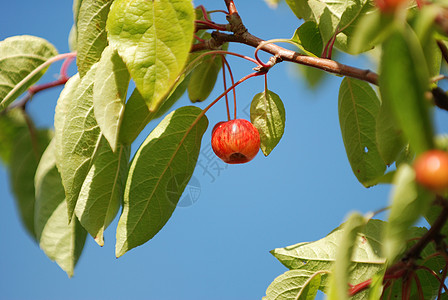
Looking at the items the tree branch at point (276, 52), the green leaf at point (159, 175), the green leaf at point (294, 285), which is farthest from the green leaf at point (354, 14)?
the green leaf at point (294, 285)

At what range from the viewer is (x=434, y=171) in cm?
39

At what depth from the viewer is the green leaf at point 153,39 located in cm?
73

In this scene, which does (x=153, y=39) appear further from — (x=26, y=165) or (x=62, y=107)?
(x=26, y=165)

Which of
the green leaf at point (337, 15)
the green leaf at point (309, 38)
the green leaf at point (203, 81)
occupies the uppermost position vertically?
the green leaf at point (337, 15)

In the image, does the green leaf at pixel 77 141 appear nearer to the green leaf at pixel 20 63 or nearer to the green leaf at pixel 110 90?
the green leaf at pixel 110 90

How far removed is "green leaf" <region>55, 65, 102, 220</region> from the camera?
0.97m

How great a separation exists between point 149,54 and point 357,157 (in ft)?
2.04

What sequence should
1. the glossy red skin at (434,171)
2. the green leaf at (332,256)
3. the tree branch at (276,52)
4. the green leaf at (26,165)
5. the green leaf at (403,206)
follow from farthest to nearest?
the green leaf at (26,165), the green leaf at (332,256), the tree branch at (276,52), the green leaf at (403,206), the glossy red skin at (434,171)

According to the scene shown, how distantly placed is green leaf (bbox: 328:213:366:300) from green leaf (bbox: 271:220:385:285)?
416 millimetres

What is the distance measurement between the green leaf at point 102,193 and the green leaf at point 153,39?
33cm

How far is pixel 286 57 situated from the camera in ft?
3.19

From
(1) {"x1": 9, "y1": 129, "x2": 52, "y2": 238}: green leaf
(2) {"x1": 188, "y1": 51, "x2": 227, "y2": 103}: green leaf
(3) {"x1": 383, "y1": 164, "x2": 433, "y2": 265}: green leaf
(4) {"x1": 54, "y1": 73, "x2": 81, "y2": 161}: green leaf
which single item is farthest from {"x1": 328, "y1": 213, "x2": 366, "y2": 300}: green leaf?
(1) {"x1": 9, "y1": 129, "x2": 52, "y2": 238}: green leaf

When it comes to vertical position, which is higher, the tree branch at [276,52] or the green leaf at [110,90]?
the tree branch at [276,52]

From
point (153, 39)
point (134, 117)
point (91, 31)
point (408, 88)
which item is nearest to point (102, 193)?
point (134, 117)
